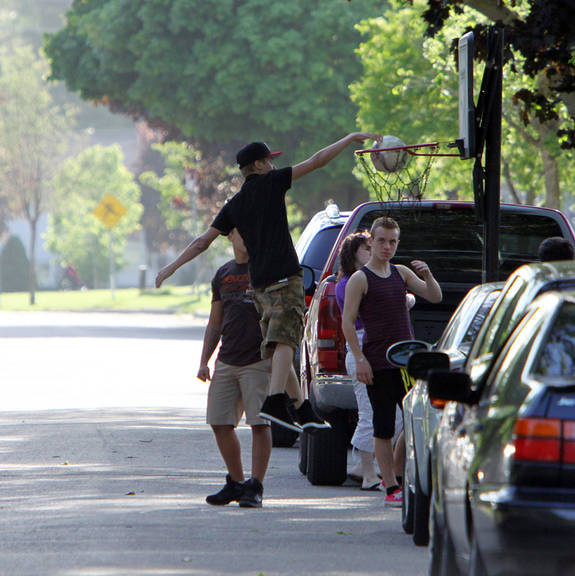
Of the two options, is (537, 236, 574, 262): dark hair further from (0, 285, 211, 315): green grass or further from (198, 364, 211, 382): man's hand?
(0, 285, 211, 315): green grass

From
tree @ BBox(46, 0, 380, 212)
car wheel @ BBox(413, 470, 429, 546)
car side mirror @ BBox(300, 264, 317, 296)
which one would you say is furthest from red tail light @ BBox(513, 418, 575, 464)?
tree @ BBox(46, 0, 380, 212)

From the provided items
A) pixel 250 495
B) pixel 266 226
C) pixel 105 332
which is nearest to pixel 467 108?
pixel 266 226

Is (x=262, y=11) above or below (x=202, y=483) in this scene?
above

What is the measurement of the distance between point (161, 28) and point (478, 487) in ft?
127

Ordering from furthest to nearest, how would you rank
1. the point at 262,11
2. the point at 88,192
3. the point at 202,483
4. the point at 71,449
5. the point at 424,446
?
1. the point at 88,192
2. the point at 262,11
3. the point at 71,449
4. the point at 202,483
5. the point at 424,446

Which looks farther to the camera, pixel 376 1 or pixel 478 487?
pixel 376 1

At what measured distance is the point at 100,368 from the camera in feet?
76.9

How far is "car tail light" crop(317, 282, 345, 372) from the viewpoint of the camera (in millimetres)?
10017

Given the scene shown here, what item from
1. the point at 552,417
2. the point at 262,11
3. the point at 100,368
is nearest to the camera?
the point at 552,417

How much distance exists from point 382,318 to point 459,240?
2.27m

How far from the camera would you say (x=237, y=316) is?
29.2ft

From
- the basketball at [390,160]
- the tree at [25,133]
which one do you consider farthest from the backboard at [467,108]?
the tree at [25,133]

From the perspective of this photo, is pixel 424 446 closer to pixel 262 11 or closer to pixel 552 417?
pixel 552 417

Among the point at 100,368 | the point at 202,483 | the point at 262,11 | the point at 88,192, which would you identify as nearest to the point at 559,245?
the point at 202,483
